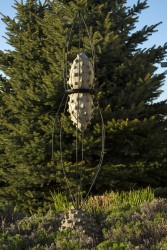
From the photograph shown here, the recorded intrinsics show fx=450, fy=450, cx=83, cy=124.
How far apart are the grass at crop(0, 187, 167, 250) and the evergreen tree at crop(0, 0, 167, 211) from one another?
441cm

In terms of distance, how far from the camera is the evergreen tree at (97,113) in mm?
12070

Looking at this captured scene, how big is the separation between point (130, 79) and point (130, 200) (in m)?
4.80

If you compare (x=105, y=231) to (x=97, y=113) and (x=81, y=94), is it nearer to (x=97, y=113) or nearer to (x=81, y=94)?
(x=81, y=94)

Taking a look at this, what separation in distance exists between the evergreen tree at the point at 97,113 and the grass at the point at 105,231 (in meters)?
4.41

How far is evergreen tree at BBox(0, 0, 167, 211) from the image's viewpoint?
12.1 meters

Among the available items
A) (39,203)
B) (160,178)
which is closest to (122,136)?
(160,178)

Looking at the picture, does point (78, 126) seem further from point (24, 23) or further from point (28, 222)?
point (24, 23)

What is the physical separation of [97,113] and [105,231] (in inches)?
241

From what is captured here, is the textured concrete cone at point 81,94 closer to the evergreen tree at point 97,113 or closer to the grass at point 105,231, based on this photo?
the grass at point 105,231

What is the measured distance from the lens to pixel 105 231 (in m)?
6.23

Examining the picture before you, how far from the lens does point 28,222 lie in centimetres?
705

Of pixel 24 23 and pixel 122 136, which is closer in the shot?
pixel 122 136

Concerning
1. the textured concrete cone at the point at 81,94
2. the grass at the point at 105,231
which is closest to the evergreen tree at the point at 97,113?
the grass at the point at 105,231

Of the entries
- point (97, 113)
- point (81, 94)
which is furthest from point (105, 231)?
point (97, 113)
